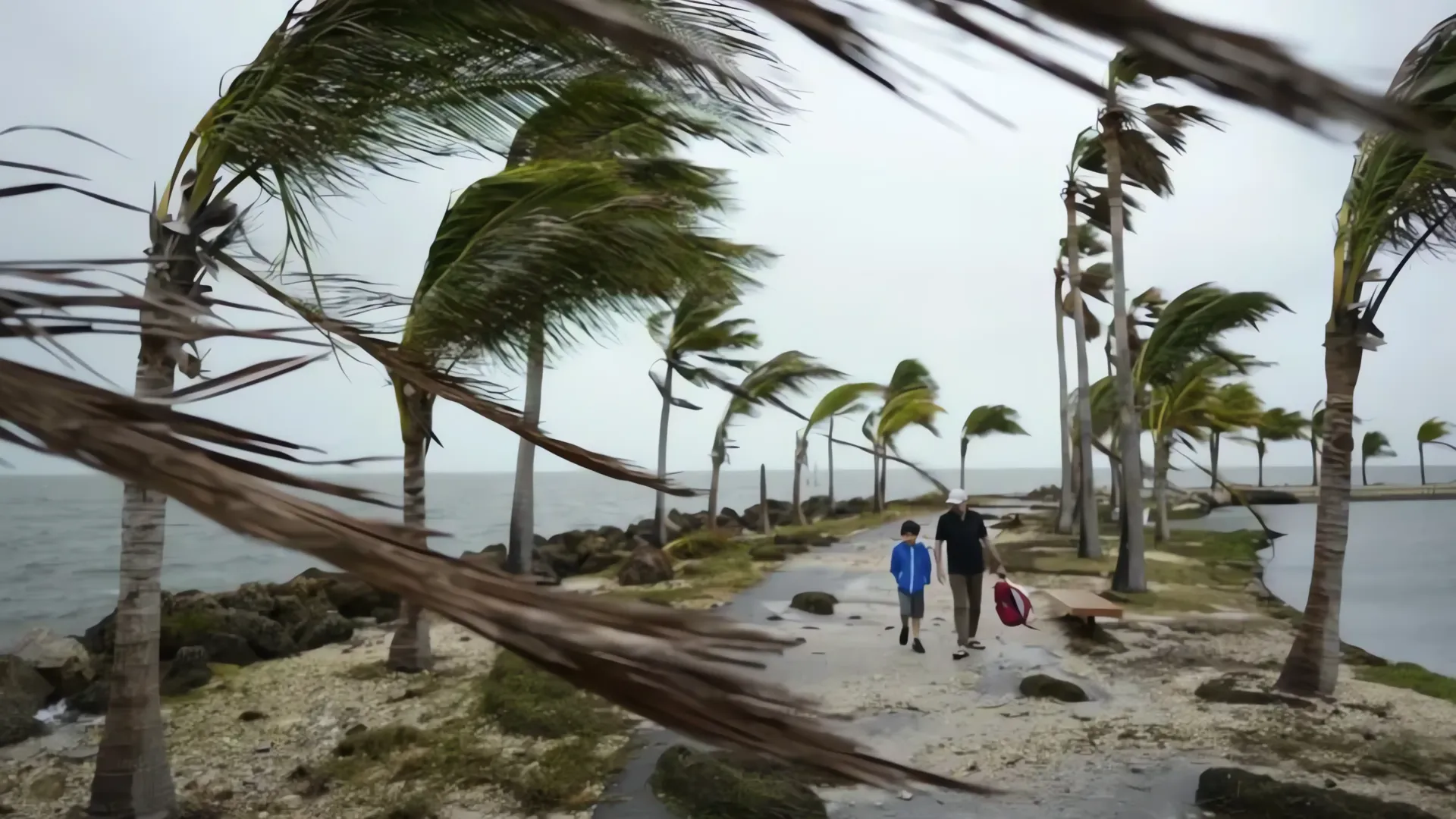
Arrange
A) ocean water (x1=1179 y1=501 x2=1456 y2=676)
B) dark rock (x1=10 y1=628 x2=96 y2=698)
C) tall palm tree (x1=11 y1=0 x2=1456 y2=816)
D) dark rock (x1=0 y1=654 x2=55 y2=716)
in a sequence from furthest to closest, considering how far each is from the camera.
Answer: ocean water (x1=1179 y1=501 x2=1456 y2=676) → dark rock (x1=10 y1=628 x2=96 y2=698) → dark rock (x1=0 y1=654 x2=55 y2=716) → tall palm tree (x1=11 y1=0 x2=1456 y2=816)

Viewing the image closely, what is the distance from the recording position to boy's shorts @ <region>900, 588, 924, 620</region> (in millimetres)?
5855

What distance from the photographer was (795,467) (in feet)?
63.9

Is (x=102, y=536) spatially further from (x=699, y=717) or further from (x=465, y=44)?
(x=699, y=717)

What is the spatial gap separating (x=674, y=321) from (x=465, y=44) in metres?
9.20

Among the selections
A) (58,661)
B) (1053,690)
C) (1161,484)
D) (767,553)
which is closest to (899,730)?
(1053,690)

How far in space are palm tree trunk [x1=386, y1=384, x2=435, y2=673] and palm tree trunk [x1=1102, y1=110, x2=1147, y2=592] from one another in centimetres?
671

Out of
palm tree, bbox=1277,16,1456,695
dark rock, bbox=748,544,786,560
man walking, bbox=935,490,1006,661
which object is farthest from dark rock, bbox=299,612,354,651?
palm tree, bbox=1277,16,1456,695

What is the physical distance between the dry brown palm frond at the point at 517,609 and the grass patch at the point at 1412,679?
19.4 ft

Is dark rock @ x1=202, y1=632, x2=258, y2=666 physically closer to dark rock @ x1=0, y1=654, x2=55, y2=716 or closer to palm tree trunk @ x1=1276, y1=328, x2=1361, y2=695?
dark rock @ x1=0, y1=654, x2=55, y2=716

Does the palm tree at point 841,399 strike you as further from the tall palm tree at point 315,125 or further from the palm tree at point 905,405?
the tall palm tree at point 315,125

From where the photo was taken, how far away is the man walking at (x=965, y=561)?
5.79 meters

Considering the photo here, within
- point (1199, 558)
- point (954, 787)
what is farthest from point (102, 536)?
point (1199, 558)

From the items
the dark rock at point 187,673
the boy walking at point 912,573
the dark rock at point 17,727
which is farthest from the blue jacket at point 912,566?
the dark rock at point 17,727

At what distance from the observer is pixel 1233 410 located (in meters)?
12.4
